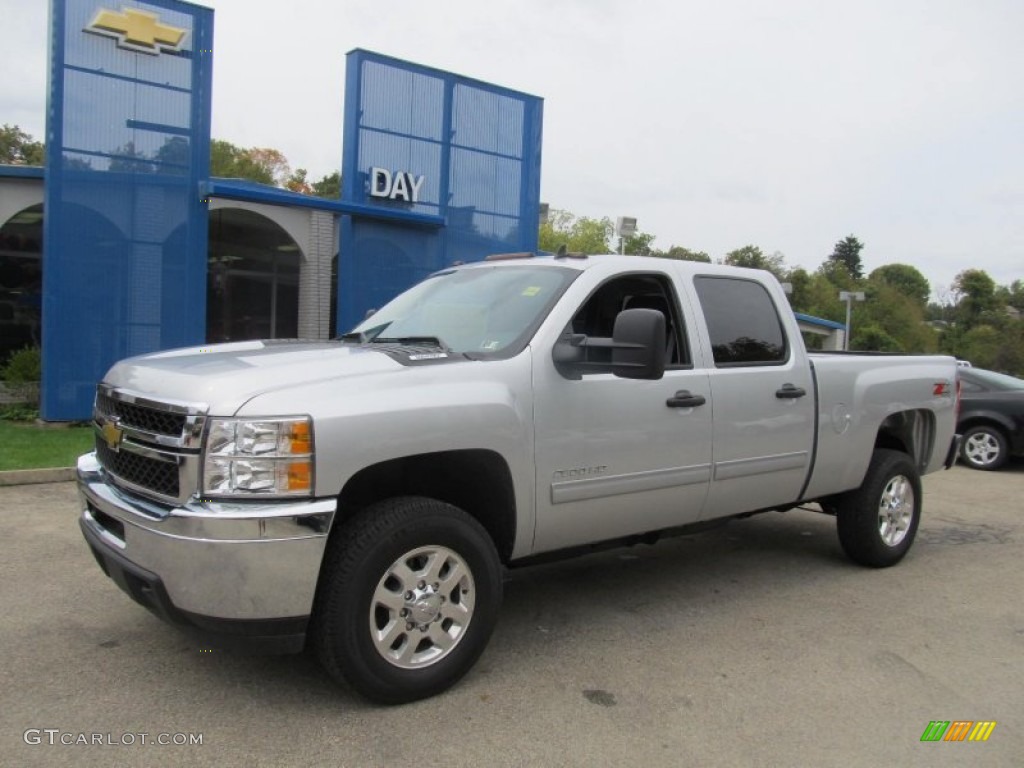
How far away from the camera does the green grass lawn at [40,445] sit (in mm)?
7918

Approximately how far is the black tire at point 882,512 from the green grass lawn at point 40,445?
22.0ft

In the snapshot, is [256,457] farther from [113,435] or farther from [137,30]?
[137,30]

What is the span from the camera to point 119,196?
10.6 meters

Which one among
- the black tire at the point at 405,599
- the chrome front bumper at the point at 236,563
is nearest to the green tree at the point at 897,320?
the black tire at the point at 405,599

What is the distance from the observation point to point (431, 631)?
3.43m

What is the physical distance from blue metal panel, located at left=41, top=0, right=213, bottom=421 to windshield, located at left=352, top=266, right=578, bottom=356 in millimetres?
7209

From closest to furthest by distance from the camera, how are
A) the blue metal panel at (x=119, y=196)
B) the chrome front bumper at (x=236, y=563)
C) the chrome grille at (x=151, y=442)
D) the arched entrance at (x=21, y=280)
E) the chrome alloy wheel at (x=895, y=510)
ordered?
the chrome front bumper at (x=236, y=563)
the chrome grille at (x=151, y=442)
the chrome alloy wheel at (x=895, y=510)
the blue metal panel at (x=119, y=196)
the arched entrance at (x=21, y=280)

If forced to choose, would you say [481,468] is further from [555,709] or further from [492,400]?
[555,709]

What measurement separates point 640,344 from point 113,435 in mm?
2331

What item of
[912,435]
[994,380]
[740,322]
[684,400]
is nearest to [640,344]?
[684,400]

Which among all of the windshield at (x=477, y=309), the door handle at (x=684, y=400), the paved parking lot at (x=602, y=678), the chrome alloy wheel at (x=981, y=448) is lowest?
the paved parking lot at (x=602, y=678)

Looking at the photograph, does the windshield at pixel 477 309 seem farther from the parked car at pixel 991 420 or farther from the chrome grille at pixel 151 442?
the parked car at pixel 991 420

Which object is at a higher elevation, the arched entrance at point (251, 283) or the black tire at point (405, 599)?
the arched entrance at point (251, 283)

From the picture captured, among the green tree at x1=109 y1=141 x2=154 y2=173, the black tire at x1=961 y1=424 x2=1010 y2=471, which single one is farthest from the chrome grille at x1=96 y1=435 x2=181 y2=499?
the black tire at x1=961 y1=424 x2=1010 y2=471
